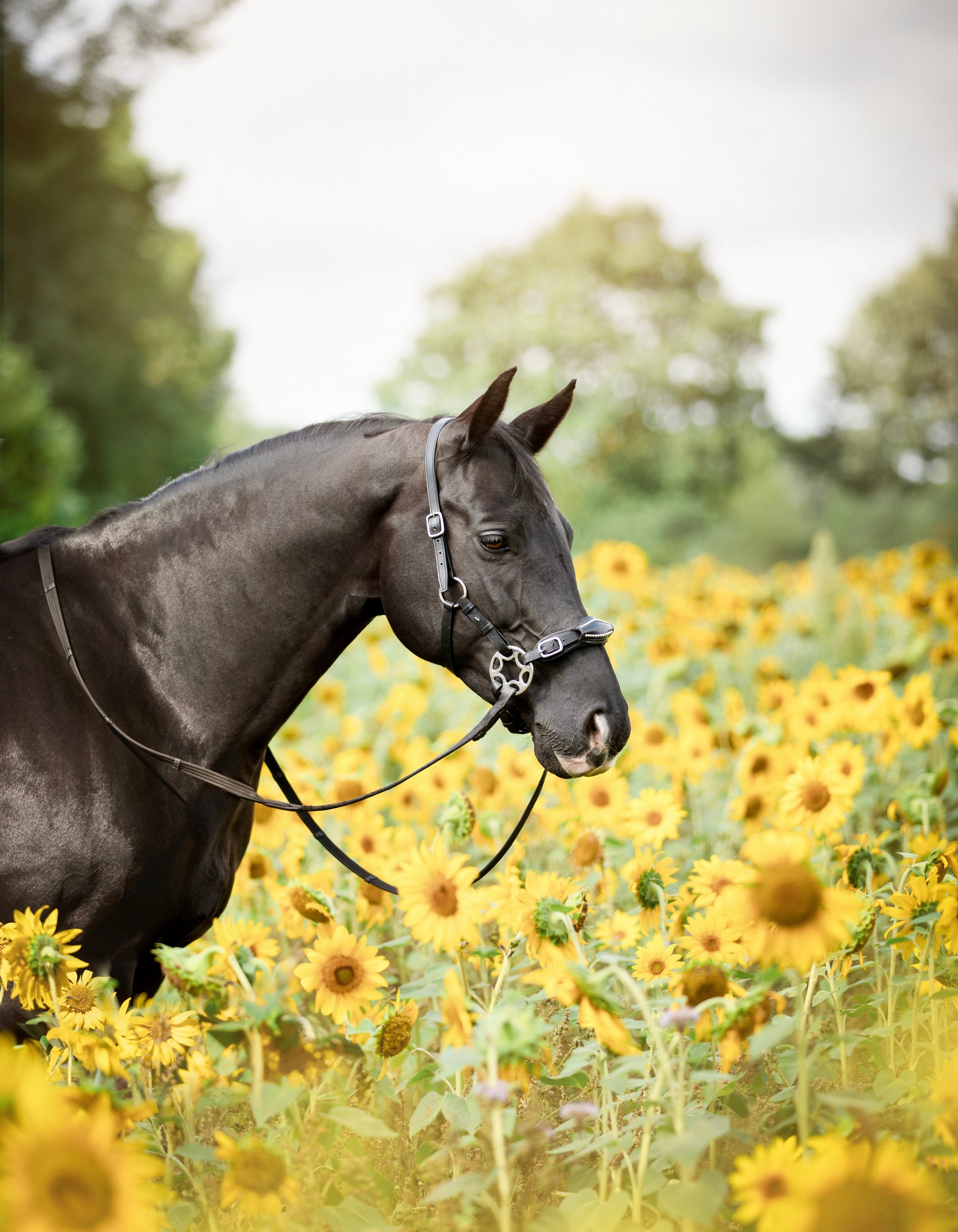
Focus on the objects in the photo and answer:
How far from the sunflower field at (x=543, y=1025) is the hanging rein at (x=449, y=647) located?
338mm

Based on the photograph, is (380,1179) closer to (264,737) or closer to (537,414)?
(264,737)

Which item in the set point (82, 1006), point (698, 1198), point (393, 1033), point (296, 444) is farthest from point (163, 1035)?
point (296, 444)

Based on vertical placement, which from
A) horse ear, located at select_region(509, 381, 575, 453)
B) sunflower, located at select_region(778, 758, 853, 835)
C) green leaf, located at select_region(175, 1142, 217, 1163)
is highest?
horse ear, located at select_region(509, 381, 575, 453)

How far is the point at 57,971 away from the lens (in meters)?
1.78

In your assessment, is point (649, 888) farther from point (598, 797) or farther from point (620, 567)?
point (620, 567)

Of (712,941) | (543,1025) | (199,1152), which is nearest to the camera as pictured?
(543,1025)

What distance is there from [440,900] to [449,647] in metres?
0.74

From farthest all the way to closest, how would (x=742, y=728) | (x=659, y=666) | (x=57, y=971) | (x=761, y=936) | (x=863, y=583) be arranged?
(x=863, y=583) < (x=659, y=666) < (x=742, y=728) < (x=57, y=971) < (x=761, y=936)

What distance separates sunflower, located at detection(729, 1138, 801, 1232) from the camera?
1.33 meters

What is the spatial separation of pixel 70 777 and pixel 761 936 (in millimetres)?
1702

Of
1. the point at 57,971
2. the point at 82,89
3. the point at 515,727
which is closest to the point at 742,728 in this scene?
the point at 515,727

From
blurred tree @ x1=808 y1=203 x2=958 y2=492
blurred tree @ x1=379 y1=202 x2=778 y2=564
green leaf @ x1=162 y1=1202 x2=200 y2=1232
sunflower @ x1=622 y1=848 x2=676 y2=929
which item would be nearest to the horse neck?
sunflower @ x1=622 y1=848 x2=676 y2=929

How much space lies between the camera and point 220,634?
2.54m

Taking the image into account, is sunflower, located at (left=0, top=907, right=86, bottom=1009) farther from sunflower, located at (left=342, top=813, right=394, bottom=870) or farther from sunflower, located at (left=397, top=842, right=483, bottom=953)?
sunflower, located at (left=342, top=813, right=394, bottom=870)
